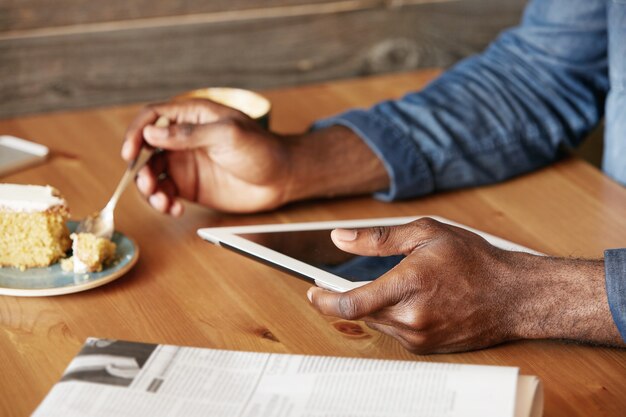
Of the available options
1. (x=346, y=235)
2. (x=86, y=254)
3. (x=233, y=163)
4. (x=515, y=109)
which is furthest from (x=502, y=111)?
(x=86, y=254)

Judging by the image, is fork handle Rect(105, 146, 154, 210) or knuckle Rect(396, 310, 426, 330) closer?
knuckle Rect(396, 310, 426, 330)

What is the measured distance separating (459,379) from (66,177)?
0.70m

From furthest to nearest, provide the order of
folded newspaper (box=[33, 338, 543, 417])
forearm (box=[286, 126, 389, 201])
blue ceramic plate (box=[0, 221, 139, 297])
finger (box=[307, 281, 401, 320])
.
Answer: forearm (box=[286, 126, 389, 201]), blue ceramic plate (box=[0, 221, 139, 297]), finger (box=[307, 281, 401, 320]), folded newspaper (box=[33, 338, 543, 417])

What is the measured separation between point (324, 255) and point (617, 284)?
0.96ft

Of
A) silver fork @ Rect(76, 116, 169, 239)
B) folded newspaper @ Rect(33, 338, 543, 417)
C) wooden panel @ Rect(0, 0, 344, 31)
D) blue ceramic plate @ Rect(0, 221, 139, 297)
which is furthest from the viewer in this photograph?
wooden panel @ Rect(0, 0, 344, 31)

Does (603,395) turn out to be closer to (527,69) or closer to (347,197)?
(347,197)

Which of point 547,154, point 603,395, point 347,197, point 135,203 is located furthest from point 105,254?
point 547,154

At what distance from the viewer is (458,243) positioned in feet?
2.79

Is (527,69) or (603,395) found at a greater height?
(527,69)

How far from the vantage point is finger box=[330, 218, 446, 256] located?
859 millimetres

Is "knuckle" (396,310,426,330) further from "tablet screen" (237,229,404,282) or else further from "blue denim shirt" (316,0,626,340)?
"blue denim shirt" (316,0,626,340)

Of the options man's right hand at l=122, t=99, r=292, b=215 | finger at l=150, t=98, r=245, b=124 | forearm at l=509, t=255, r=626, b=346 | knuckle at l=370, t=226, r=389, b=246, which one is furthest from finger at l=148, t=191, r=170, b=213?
forearm at l=509, t=255, r=626, b=346

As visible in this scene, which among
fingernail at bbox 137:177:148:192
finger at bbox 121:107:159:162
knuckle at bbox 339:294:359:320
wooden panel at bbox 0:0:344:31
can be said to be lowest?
knuckle at bbox 339:294:359:320

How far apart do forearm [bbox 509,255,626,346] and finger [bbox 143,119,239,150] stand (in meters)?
0.41
